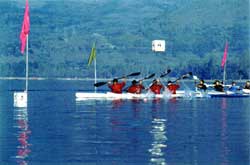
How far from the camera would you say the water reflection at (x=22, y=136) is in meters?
32.4

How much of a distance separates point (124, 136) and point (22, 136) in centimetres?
393

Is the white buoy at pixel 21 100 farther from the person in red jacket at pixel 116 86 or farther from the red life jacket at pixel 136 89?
the red life jacket at pixel 136 89

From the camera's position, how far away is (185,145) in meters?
36.5

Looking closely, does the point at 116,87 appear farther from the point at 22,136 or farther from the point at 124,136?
the point at 22,136

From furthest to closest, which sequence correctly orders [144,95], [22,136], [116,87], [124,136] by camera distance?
[144,95] < [116,87] < [124,136] < [22,136]

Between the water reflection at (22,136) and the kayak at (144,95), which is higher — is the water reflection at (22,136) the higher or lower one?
the lower one

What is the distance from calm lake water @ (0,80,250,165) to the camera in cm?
3269

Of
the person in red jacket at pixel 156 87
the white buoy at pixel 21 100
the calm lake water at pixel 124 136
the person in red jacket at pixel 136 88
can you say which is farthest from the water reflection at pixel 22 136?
the person in red jacket at pixel 156 87

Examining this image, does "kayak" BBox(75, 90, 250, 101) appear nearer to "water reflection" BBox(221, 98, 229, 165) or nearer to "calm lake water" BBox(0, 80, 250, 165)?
"calm lake water" BBox(0, 80, 250, 165)

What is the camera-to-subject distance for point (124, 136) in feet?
131

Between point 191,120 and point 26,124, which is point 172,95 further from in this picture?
point 26,124

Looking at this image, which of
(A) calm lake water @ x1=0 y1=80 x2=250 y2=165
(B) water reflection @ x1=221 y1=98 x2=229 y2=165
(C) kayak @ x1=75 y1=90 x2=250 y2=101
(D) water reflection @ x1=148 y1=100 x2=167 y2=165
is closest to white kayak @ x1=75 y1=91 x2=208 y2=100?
(C) kayak @ x1=75 y1=90 x2=250 y2=101

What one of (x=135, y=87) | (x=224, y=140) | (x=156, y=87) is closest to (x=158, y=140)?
(x=224, y=140)

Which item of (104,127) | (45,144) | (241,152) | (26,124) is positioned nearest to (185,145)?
(241,152)
